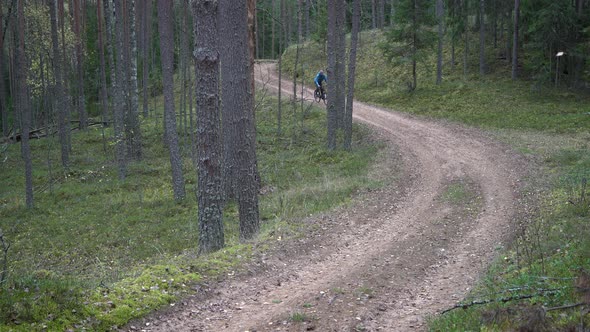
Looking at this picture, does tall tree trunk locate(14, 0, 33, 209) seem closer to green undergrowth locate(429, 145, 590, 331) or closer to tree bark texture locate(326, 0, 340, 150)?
tree bark texture locate(326, 0, 340, 150)

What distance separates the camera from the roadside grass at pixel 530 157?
17.1ft

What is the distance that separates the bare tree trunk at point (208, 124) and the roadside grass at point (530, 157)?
4694 millimetres

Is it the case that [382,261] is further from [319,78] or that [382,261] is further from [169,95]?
[319,78]

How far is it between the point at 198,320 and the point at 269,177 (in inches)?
520

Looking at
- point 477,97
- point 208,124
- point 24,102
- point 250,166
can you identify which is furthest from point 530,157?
point 24,102

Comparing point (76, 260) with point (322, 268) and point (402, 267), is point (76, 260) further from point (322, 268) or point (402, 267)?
point (402, 267)

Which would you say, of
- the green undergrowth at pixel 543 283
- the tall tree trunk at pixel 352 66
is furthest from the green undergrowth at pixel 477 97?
the green undergrowth at pixel 543 283

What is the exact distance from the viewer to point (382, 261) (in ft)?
29.2

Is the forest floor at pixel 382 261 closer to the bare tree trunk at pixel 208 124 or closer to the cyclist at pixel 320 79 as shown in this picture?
the bare tree trunk at pixel 208 124

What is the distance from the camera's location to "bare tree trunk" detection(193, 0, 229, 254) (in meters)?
8.79

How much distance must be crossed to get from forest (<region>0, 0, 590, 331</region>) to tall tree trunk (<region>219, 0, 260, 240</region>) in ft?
0.12

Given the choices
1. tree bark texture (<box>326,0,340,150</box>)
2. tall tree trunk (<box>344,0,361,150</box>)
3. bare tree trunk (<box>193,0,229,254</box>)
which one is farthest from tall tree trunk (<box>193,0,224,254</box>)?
tree bark texture (<box>326,0,340,150</box>)

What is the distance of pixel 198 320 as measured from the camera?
254 inches

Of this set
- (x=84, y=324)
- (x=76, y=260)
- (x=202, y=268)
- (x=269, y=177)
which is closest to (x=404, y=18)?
(x=269, y=177)
